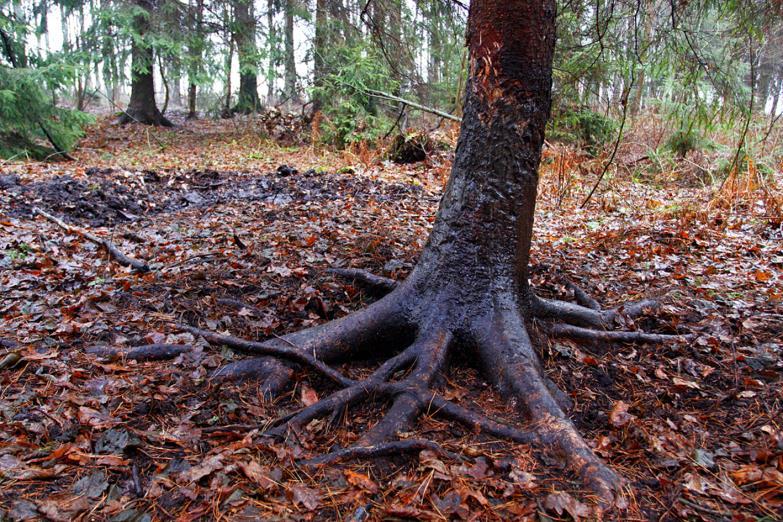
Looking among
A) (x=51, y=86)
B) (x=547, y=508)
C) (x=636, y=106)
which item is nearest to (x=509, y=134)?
(x=547, y=508)

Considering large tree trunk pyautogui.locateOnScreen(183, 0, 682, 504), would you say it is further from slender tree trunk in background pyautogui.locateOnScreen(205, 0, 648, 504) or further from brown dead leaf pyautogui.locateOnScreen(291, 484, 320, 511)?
brown dead leaf pyautogui.locateOnScreen(291, 484, 320, 511)

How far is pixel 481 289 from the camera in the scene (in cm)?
294

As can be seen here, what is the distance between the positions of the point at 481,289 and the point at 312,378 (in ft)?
4.00

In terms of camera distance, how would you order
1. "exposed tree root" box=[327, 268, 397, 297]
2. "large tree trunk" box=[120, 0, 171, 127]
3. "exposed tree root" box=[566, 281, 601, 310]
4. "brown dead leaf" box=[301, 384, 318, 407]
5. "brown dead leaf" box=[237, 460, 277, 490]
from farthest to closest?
"large tree trunk" box=[120, 0, 171, 127] → "exposed tree root" box=[566, 281, 601, 310] → "exposed tree root" box=[327, 268, 397, 297] → "brown dead leaf" box=[301, 384, 318, 407] → "brown dead leaf" box=[237, 460, 277, 490]

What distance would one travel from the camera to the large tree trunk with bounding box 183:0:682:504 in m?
2.53

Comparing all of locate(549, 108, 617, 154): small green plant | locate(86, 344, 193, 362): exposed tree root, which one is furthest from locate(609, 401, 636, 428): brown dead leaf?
locate(549, 108, 617, 154): small green plant

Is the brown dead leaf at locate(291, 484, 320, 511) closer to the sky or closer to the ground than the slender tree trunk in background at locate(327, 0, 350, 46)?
closer to the ground

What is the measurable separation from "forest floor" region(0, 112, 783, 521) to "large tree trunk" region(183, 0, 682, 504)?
0.44 feet

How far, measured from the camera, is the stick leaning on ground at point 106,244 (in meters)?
4.14

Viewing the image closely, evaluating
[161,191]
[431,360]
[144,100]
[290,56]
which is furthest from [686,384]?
[144,100]

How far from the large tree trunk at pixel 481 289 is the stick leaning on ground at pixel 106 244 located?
1.49 m

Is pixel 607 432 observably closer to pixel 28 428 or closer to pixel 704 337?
pixel 704 337

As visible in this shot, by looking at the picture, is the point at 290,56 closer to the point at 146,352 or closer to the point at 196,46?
the point at 196,46

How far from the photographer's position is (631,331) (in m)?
3.39
